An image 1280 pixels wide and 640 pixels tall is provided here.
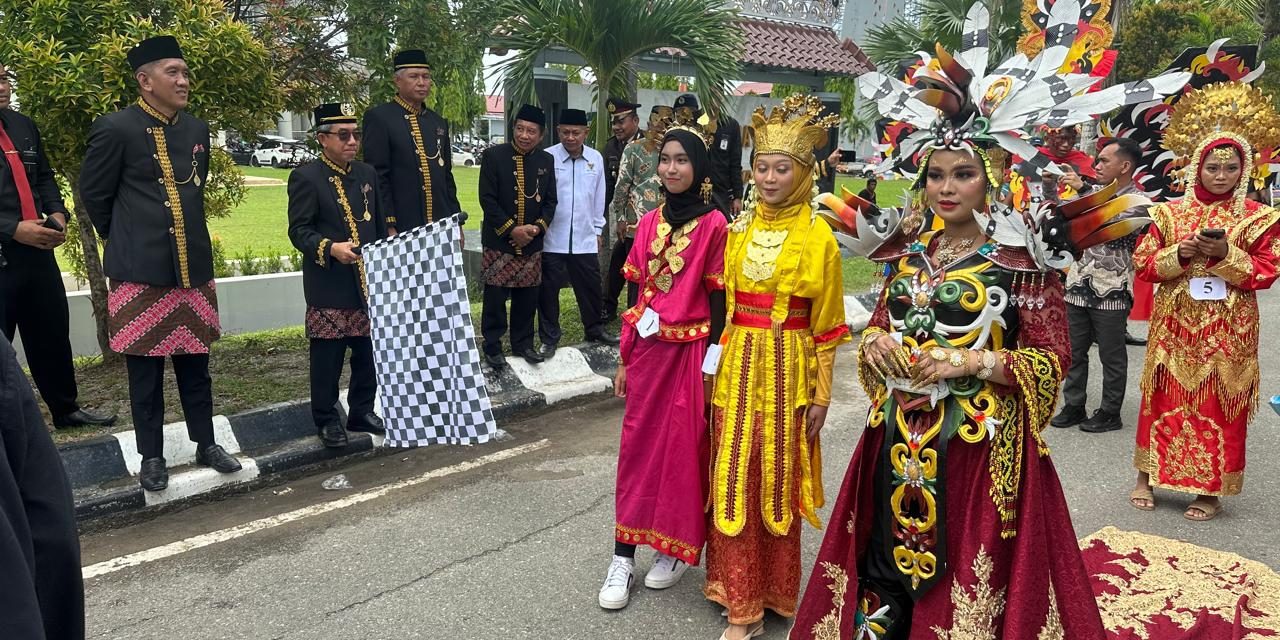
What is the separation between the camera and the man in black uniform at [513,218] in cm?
665

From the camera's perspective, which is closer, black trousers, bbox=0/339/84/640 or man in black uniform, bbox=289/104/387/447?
black trousers, bbox=0/339/84/640

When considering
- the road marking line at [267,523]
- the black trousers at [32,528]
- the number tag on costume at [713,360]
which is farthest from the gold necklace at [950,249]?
the road marking line at [267,523]

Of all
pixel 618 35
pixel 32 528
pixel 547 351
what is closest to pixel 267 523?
pixel 547 351

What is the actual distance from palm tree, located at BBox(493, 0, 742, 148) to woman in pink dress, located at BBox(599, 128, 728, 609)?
5.03m

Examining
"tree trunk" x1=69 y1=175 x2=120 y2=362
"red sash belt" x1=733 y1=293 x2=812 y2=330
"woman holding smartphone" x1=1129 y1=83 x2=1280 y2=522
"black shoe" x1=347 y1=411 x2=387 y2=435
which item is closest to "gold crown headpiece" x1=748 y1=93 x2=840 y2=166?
"red sash belt" x1=733 y1=293 x2=812 y2=330

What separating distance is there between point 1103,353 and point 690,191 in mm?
3953

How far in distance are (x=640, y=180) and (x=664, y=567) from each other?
4.39 m

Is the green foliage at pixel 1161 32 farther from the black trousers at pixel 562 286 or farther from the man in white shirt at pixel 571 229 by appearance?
the black trousers at pixel 562 286

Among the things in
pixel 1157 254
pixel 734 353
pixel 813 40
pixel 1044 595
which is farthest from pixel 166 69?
pixel 813 40

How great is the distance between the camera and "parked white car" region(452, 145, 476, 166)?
51994 millimetres

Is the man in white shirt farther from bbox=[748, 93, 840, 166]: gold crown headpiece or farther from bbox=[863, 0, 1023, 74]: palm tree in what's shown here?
bbox=[863, 0, 1023, 74]: palm tree

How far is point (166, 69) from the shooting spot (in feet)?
14.9

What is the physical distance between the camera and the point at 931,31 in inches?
578

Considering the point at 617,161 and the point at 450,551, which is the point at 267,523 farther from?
the point at 617,161
